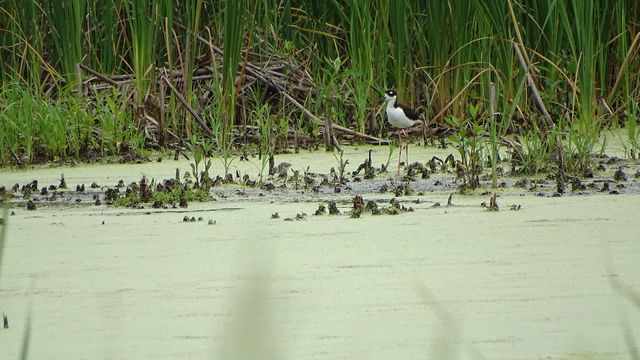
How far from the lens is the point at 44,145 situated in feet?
25.2

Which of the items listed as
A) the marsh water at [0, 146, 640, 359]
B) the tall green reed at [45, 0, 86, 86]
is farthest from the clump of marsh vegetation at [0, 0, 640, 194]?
the marsh water at [0, 146, 640, 359]

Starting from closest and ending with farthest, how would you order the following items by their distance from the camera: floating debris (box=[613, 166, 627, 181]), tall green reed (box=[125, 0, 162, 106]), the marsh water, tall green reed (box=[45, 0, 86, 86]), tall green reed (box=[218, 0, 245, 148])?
1. the marsh water
2. floating debris (box=[613, 166, 627, 181])
3. tall green reed (box=[218, 0, 245, 148])
4. tall green reed (box=[125, 0, 162, 106])
5. tall green reed (box=[45, 0, 86, 86])

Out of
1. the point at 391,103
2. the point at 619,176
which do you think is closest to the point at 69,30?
the point at 391,103

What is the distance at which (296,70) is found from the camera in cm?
946

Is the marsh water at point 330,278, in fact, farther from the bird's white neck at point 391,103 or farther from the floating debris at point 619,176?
the bird's white neck at point 391,103

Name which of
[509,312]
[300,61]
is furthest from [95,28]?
[509,312]

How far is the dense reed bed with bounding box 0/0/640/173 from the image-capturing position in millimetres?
7902

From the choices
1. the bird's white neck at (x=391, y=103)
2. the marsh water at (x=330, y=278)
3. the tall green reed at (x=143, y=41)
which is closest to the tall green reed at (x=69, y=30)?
the tall green reed at (x=143, y=41)

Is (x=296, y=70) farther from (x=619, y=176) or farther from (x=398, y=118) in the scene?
(x=619, y=176)

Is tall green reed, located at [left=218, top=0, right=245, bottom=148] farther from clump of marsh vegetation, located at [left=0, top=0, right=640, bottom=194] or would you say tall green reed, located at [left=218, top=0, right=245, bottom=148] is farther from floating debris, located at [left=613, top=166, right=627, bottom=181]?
floating debris, located at [left=613, top=166, right=627, bottom=181]

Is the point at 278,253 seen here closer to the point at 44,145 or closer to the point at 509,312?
the point at 509,312

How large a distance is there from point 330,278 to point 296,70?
575cm

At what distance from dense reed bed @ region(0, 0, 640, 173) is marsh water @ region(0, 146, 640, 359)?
188 cm

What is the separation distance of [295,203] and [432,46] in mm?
3398
